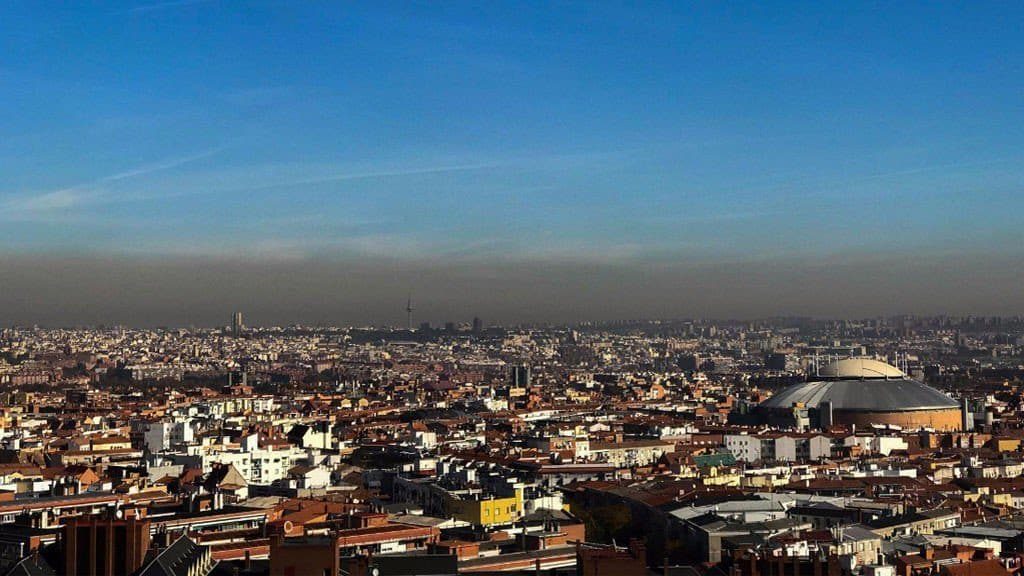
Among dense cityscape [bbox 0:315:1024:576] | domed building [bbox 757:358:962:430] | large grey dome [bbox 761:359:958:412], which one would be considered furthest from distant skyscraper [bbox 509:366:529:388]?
domed building [bbox 757:358:962:430]

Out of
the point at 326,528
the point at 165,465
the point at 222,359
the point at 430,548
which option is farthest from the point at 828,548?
the point at 222,359

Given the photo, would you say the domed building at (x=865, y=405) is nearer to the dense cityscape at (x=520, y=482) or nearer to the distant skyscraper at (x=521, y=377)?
the dense cityscape at (x=520, y=482)

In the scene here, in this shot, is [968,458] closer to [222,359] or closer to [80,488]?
[80,488]

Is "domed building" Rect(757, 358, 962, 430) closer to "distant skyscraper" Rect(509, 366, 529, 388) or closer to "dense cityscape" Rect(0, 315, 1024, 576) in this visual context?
"dense cityscape" Rect(0, 315, 1024, 576)

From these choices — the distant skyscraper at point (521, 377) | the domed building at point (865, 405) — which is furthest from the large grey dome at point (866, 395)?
the distant skyscraper at point (521, 377)

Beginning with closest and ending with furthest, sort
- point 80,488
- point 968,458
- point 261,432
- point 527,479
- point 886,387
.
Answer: point 80,488
point 527,479
point 968,458
point 261,432
point 886,387

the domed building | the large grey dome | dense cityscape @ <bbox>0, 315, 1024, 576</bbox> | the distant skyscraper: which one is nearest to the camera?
dense cityscape @ <bbox>0, 315, 1024, 576</bbox>

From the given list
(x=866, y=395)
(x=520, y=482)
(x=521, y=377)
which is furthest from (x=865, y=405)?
(x=521, y=377)

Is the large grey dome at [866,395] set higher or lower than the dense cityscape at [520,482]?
higher
